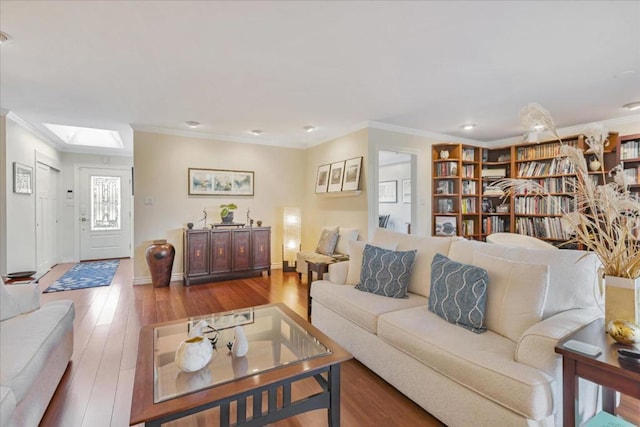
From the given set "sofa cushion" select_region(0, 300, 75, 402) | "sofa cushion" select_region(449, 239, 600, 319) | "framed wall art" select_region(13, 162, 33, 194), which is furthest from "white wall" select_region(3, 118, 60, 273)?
"sofa cushion" select_region(449, 239, 600, 319)

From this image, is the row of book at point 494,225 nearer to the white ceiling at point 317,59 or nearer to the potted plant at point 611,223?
the white ceiling at point 317,59

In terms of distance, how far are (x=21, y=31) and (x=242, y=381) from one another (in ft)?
9.12

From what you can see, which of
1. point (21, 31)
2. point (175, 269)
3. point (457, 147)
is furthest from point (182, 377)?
point (457, 147)

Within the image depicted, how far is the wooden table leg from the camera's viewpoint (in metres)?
1.24

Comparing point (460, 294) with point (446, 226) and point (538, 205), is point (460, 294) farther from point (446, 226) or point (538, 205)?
point (538, 205)

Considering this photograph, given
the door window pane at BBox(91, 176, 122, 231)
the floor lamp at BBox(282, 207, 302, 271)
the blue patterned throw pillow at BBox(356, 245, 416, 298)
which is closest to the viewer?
the blue patterned throw pillow at BBox(356, 245, 416, 298)

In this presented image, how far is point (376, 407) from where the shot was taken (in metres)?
1.80

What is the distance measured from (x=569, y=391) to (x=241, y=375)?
4.64ft

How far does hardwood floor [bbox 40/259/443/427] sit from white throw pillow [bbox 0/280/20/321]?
56 cm

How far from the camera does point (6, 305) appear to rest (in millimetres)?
2002

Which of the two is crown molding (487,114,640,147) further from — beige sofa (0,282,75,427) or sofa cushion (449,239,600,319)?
beige sofa (0,282,75,427)

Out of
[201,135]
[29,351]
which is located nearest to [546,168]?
[201,135]

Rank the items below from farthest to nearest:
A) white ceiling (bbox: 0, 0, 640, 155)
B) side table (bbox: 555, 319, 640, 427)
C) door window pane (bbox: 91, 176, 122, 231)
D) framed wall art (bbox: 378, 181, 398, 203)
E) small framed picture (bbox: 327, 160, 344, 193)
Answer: framed wall art (bbox: 378, 181, 398, 203), door window pane (bbox: 91, 176, 122, 231), small framed picture (bbox: 327, 160, 344, 193), white ceiling (bbox: 0, 0, 640, 155), side table (bbox: 555, 319, 640, 427)

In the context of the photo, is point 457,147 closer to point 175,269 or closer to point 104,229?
point 175,269
